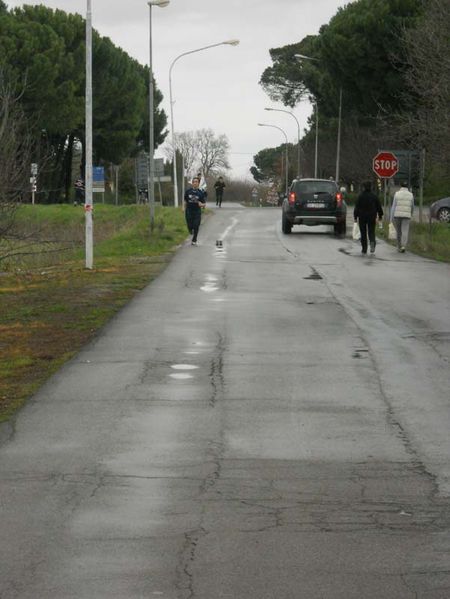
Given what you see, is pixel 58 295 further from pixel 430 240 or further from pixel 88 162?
pixel 430 240

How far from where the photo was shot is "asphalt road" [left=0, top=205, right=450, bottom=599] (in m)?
6.02

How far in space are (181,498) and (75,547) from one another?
118cm

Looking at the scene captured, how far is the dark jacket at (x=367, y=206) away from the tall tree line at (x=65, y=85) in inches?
1255

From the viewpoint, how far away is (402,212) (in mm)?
32219

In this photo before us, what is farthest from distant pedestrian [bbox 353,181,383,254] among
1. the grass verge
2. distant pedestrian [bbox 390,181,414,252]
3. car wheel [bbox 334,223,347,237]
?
car wheel [bbox 334,223,347,237]

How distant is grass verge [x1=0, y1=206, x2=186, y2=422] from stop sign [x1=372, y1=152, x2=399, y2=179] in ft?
20.8

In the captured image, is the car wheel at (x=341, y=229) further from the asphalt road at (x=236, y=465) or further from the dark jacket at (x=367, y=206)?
the asphalt road at (x=236, y=465)

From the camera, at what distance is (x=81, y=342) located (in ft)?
49.1

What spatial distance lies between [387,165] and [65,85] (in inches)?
1313

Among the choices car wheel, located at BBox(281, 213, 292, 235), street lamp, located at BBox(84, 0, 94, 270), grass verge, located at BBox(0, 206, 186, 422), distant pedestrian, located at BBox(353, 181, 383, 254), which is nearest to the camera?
grass verge, located at BBox(0, 206, 186, 422)

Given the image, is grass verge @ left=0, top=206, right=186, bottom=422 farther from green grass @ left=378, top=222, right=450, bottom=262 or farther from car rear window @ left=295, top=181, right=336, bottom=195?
green grass @ left=378, top=222, right=450, bottom=262

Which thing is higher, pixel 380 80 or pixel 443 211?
pixel 380 80

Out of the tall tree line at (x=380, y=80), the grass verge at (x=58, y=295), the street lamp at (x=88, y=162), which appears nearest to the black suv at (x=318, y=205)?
the tall tree line at (x=380, y=80)

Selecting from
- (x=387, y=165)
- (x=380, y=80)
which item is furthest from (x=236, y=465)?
(x=380, y=80)
